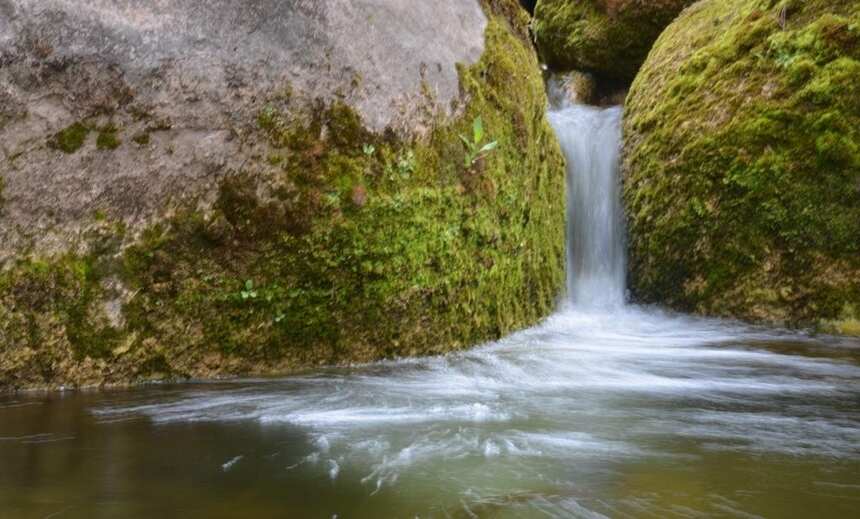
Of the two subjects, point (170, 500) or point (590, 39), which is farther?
point (590, 39)

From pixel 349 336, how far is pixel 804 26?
19.8 feet

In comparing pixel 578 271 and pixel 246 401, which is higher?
pixel 578 271

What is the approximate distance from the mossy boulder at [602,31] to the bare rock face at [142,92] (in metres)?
9.97

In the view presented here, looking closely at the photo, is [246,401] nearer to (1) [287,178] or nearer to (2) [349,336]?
(2) [349,336]

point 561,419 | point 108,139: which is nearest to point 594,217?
point 561,419

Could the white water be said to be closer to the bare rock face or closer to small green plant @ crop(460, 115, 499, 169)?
the bare rock face

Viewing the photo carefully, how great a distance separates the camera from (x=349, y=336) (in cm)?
447

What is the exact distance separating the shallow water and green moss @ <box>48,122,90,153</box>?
1455 millimetres

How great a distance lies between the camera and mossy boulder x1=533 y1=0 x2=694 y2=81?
42.1 feet

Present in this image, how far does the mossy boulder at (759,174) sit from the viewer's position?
259 inches

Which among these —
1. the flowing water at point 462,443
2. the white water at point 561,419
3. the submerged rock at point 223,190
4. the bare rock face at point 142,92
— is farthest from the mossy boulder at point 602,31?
the bare rock face at point 142,92

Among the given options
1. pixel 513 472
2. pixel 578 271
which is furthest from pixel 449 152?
pixel 578 271

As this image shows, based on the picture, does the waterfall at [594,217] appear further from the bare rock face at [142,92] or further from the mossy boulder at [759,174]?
the bare rock face at [142,92]

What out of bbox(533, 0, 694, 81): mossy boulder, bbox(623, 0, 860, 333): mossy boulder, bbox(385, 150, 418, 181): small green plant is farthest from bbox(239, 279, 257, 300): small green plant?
bbox(533, 0, 694, 81): mossy boulder
